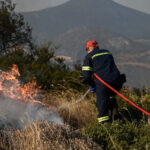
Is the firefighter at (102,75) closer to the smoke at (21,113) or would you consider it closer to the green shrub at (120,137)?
the green shrub at (120,137)

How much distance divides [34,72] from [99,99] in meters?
4.69

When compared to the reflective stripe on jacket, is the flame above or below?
below

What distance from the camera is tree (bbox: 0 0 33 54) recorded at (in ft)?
53.9

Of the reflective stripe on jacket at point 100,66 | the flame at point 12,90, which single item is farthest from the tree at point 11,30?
the reflective stripe on jacket at point 100,66

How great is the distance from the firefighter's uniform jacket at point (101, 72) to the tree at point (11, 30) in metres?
12.5

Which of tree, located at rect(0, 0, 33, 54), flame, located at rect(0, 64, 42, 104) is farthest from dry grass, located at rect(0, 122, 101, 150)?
tree, located at rect(0, 0, 33, 54)

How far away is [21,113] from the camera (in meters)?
5.00

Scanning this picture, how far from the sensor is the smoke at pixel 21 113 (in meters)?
4.50

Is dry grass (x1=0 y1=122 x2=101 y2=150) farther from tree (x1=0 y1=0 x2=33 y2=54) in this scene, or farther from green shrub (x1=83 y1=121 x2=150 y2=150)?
tree (x1=0 y1=0 x2=33 y2=54)

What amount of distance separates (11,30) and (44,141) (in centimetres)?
1526

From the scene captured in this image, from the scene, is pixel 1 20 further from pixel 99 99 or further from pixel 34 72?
pixel 99 99

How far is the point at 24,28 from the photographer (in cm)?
1822

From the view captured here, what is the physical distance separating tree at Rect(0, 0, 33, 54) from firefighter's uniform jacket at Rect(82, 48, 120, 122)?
12.5 meters

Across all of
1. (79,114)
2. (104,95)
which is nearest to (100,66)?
(104,95)
